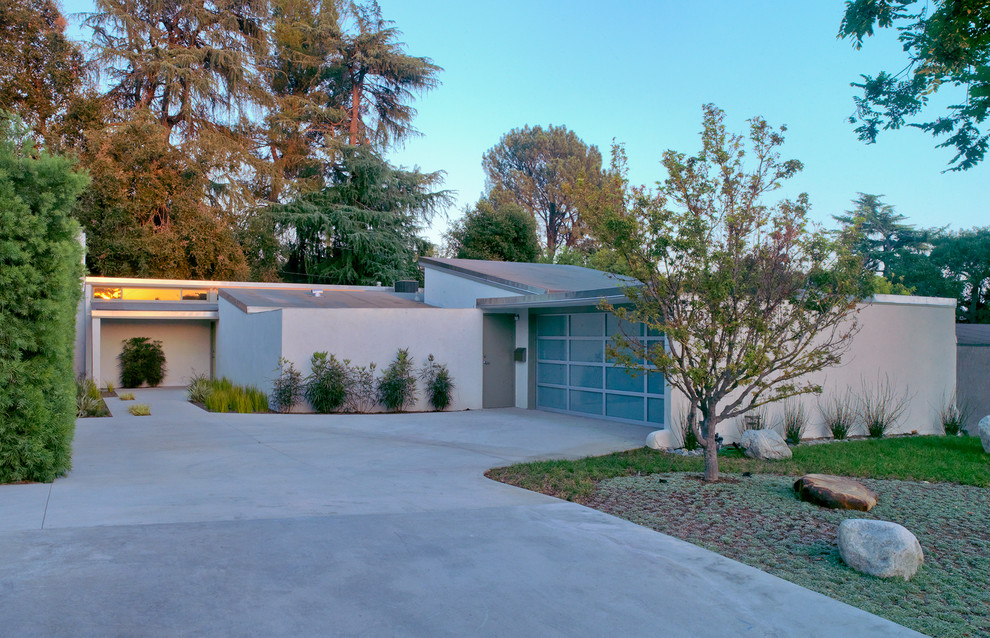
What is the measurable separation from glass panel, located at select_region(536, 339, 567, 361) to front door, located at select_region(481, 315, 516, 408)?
703 mm

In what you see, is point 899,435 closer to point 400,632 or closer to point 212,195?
point 400,632

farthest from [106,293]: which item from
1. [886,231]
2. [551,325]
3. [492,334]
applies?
[886,231]

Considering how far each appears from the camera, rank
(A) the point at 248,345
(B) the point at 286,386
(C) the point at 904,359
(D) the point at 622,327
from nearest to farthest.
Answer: (C) the point at 904,359
(D) the point at 622,327
(B) the point at 286,386
(A) the point at 248,345

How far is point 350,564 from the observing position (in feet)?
15.7

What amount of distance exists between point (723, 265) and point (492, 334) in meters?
9.05

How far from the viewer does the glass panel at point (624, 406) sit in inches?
504

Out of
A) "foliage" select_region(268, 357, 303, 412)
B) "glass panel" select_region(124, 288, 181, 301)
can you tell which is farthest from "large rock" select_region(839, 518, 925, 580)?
"glass panel" select_region(124, 288, 181, 301)

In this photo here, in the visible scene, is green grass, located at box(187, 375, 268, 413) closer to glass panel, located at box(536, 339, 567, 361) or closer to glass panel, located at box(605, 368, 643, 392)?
glass panel, located at box(536, 339, 567, 361)

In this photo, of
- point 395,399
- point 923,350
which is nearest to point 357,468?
point 395,399

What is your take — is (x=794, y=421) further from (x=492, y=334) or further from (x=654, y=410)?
(x=492, y=334)

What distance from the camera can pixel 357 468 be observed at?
8.40 meters

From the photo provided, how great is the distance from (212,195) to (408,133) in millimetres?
9926

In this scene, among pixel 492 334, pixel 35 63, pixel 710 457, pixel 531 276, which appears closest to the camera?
pixel 710 457

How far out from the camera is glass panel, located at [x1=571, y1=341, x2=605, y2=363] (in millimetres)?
13727
